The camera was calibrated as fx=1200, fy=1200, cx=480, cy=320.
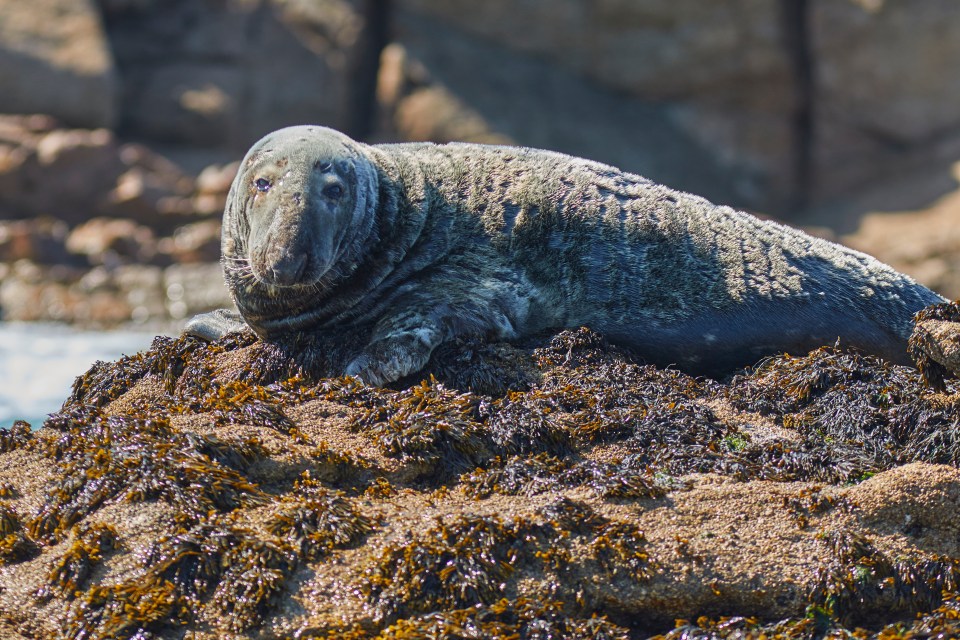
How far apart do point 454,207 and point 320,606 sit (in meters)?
2.89

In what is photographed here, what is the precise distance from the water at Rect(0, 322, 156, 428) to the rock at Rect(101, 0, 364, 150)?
4736 mm

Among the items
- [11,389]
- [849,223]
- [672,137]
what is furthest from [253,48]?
[849,223]

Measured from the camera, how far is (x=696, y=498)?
169 inches

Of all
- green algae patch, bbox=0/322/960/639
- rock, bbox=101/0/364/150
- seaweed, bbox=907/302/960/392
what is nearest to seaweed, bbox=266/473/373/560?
green algae patch, bbox=0/322/960/639

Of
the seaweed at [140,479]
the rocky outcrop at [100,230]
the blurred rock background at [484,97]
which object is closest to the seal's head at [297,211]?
the seaweed at [140,479]

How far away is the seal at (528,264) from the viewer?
5.83 metres

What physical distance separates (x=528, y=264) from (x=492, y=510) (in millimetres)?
2116

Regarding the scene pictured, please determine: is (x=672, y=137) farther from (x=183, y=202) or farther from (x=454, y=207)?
(x=454, y=207)

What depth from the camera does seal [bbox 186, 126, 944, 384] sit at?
583cm

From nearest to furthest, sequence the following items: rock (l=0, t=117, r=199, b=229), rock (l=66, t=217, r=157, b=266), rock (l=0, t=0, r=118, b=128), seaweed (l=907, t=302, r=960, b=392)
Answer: seaweed (l=907, t=302, r=960, b=392) < rock (l=66, t=217, r=157, b=266) < rock (l=0, t=117, r=199, b=229) < rock (l=0, t=0, r=118, b=128)

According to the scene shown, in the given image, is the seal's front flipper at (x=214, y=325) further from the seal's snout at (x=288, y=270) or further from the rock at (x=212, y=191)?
the rock at (x=212, y=191)

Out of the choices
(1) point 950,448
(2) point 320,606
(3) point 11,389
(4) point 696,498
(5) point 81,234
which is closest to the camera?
(2) point 320,606

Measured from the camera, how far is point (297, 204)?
5.67 meters

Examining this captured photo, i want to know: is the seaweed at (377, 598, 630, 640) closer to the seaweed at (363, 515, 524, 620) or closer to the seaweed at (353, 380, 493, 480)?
the seaweed at (363, 515, 524, 620)
